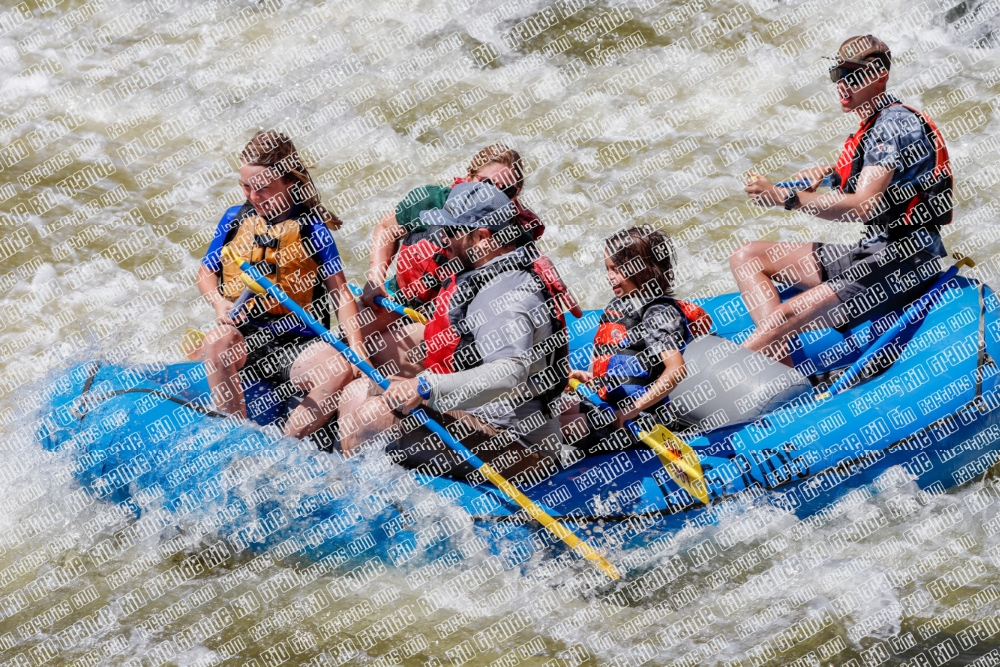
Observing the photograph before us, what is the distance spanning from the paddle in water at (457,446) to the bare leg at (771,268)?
129cm

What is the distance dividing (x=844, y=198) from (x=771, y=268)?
0.45 metres

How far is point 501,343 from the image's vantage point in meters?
3.33

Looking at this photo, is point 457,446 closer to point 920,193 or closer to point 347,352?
point 347,352

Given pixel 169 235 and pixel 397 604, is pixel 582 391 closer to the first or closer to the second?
pixel 397 604

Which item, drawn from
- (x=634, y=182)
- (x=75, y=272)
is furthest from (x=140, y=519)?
Result: (x=634, y=182)

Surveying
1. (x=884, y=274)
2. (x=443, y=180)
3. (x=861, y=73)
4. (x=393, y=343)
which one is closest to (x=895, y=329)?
(x=884, y=274)

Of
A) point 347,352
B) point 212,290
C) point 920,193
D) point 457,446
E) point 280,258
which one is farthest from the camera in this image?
point 920,193

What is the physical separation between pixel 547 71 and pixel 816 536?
17.1 feet

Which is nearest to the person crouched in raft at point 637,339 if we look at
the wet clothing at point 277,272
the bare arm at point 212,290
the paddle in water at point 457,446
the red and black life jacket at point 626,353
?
the red and black life jacket at point 626,353

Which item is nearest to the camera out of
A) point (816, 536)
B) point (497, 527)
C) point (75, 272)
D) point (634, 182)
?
point (497, 527)

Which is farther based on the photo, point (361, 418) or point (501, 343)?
point (361, 418)

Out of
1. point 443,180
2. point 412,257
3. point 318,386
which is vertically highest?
point 443,180

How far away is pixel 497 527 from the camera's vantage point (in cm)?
389

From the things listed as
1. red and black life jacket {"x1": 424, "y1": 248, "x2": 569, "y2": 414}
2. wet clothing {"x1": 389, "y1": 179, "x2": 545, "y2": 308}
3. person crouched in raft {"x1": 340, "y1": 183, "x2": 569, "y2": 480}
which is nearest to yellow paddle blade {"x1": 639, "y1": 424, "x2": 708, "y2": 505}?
person crouched in raft {"x1": 340, "y1": 183, "x2": 569, "y2": 480}
